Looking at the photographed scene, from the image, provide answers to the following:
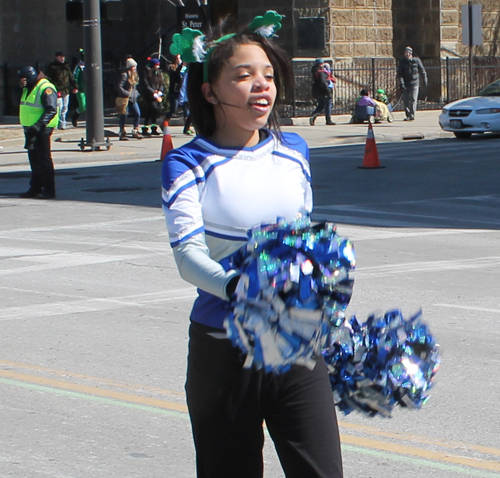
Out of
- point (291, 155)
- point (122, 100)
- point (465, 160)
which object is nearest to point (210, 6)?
point (122, 100)

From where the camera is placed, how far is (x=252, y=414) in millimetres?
2863

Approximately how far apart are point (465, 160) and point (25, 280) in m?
11.8

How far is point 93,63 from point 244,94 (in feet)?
60.3

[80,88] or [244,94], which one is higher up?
[80,88]

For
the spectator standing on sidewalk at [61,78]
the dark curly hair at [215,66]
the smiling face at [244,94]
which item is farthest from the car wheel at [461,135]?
the smiling face at [244,94]

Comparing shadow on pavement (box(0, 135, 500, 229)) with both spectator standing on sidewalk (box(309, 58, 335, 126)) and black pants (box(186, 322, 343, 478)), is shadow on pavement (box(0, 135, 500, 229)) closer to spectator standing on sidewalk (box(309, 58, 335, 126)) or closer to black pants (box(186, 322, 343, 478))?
spectator standing on sidewalk (box(309, 58, 335, 126))

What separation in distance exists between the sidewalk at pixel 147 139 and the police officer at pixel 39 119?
539 cm

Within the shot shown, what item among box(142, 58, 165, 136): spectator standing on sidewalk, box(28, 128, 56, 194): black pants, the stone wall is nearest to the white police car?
box(142, 58, 165, 136): spectator standing on sidewalk

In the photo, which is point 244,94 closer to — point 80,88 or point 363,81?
point 80,88

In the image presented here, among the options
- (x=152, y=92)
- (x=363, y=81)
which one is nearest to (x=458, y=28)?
(x=363, y=81)

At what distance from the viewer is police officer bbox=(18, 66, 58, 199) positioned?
46.6 ft

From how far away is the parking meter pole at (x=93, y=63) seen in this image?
2048 centimetres

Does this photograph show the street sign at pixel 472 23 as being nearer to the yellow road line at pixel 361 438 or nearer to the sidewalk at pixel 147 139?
the sidewalk at pixel 147 139

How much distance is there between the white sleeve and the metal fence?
25.9 metres
